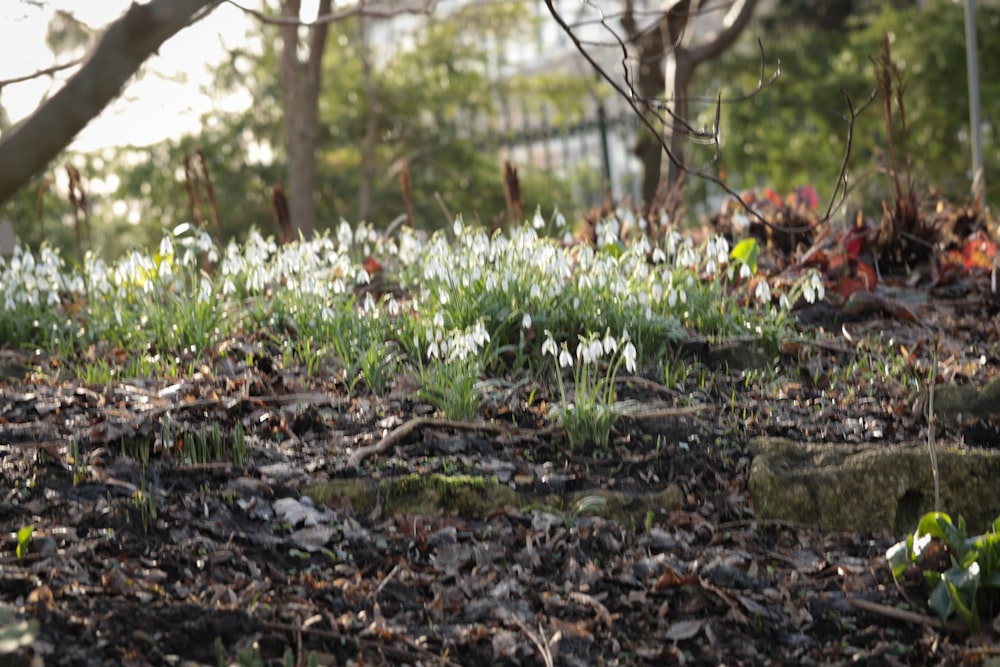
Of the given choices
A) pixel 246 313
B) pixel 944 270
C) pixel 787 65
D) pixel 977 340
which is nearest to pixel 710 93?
pixel 787 65

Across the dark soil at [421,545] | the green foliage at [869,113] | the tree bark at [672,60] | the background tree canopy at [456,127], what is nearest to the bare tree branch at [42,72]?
the dark soil at [421,545]

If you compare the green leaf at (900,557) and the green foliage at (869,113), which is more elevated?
the green foliage at (869,113)

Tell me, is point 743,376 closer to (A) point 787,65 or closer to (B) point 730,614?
(B) point 730,614

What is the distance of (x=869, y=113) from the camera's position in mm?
13703

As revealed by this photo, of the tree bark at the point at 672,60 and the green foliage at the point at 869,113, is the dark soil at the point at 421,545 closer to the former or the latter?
the tree bark at the point at 672,60

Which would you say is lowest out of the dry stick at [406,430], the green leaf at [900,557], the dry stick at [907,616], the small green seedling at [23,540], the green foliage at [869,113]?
the dry stick at [907,616]

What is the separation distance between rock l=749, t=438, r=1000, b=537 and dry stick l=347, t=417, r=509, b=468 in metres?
1.00

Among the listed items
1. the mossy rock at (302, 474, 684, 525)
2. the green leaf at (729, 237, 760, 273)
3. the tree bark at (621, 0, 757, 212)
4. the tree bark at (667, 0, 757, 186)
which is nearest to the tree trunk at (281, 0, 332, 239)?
the tree bark at (621, 0, 757, 212)

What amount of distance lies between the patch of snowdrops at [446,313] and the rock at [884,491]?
2.30 feet

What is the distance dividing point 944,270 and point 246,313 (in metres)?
4.19

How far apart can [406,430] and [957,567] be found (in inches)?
73.5

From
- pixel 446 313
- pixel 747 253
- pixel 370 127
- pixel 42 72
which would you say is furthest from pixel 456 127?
pixel 42 72

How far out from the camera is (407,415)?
13.2ft

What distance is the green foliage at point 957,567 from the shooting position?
283 cm
